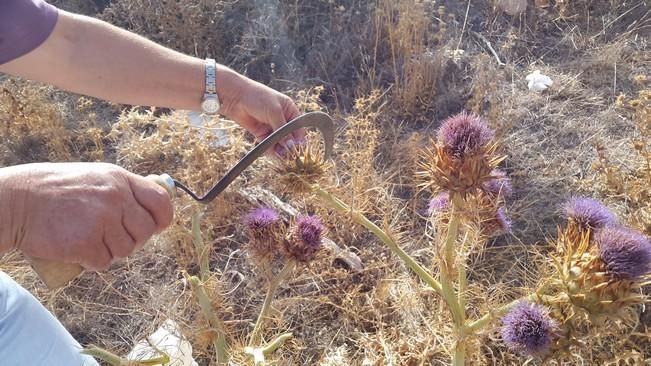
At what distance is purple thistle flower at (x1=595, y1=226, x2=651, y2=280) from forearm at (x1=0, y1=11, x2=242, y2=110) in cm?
122

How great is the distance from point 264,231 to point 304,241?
0.49ft

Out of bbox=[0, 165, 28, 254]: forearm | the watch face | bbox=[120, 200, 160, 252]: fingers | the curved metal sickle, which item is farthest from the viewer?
the watch face

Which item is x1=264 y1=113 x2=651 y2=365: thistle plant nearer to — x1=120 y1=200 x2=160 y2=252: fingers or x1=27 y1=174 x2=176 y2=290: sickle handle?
x1=120 y1=200 x2=160 y2=252: fingers

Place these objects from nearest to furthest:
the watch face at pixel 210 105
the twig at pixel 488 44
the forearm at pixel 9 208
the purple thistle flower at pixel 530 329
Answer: the forearm at pixel 9 208 < the purple thistle flower at pixel 530 329 < the watch face at pixel 210 105 < the twig at pixel 488 44

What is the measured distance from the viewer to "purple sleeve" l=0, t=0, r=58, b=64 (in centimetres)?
165

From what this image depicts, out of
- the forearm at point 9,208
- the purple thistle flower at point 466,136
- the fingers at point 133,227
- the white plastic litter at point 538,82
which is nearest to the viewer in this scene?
the forearm at point 9,208

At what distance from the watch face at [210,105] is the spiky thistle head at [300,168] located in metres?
0.28

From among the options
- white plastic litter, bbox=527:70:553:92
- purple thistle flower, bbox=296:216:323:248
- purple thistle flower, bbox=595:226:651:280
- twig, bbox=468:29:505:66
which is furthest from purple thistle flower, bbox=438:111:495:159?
twig, bbox=468:29:505:66

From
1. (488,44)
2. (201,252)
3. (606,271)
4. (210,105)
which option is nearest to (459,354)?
(606,271)

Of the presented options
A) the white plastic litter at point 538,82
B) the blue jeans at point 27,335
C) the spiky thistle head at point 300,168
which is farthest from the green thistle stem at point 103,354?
the white plastic litter at point 538,82

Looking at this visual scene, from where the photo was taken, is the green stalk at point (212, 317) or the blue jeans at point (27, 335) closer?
the blue jeans at point (27, 335)

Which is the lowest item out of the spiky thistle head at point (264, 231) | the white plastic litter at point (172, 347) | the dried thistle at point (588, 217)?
the white plastic litter at point (172, 347)

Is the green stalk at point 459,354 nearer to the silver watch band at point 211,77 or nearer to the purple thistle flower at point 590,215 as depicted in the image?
the purple thistle flower at point 590,215

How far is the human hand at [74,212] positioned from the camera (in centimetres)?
134
